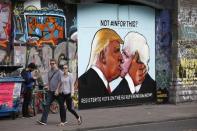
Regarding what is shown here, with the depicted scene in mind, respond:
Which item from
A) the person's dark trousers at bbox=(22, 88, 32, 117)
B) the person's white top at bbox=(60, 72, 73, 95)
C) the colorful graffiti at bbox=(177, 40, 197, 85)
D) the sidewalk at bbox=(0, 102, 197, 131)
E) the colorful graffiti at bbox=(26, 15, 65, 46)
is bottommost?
the sidewalk at bbox=(0, 102, 197, 131)

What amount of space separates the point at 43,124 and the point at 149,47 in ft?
26.9

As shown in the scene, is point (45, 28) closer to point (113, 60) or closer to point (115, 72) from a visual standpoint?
point (113, 60)

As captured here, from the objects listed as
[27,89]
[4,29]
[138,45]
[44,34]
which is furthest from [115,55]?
[4,29]

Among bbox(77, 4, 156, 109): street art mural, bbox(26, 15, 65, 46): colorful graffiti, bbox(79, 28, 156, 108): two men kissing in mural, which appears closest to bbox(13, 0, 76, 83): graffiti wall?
bbox(26, 15, 65, 46): colorful graffiti

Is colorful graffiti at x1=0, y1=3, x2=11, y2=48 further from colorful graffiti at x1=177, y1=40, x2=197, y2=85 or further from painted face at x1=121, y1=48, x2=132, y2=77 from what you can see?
colorful graffiti at x1=177, y1=40, x2=197, y2=85

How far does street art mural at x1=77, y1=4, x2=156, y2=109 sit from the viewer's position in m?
21.5

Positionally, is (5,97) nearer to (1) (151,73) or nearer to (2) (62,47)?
(2) (62,47)

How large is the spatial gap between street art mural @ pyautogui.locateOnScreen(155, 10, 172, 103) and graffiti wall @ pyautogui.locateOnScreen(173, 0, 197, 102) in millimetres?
425

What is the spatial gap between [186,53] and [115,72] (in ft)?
11.7

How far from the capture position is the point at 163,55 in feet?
79.4

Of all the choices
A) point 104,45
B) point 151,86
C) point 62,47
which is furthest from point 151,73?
point 62,47

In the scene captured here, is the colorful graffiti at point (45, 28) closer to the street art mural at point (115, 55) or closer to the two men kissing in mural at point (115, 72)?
the street art mural at point (115, 55)

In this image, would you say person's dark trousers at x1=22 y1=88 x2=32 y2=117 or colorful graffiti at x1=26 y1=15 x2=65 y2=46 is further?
colorful graffiti at x1=26 y1=15 x2=65 y2=46

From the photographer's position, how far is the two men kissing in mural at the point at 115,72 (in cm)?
2170
